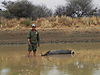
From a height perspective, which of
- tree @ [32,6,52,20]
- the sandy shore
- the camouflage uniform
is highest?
tree @ [32,6,52,20]

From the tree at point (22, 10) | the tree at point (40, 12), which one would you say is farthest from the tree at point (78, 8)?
the tree at point (22, 10)

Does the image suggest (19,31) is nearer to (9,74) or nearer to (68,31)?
(68,31)

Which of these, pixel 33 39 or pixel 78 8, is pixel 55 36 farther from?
pixel 78 8

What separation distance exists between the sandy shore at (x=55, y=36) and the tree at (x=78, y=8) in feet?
65.2

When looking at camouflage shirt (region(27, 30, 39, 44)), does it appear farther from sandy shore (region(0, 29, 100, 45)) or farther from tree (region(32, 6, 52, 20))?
tree (region(32, 6, 52, 20))

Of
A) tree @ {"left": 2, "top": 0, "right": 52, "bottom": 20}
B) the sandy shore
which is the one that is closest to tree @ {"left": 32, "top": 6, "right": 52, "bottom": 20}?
tree @ {"left": 2, "top": 0, "right": 52, "bottom": 20}

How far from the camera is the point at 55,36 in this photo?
3303 cm

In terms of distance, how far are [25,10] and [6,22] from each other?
7.82m

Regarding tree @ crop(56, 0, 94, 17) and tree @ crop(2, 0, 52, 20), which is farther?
tree @ crop(56, 0, 94, 17)

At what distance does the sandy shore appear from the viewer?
31516 millimetres

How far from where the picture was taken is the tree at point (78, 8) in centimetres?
5428

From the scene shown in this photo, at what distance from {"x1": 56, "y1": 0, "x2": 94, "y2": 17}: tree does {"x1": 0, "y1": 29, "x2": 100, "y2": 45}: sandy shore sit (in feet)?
65.2

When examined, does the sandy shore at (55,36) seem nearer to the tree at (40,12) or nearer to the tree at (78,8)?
the tree at (40,12)

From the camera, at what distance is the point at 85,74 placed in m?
11.2
